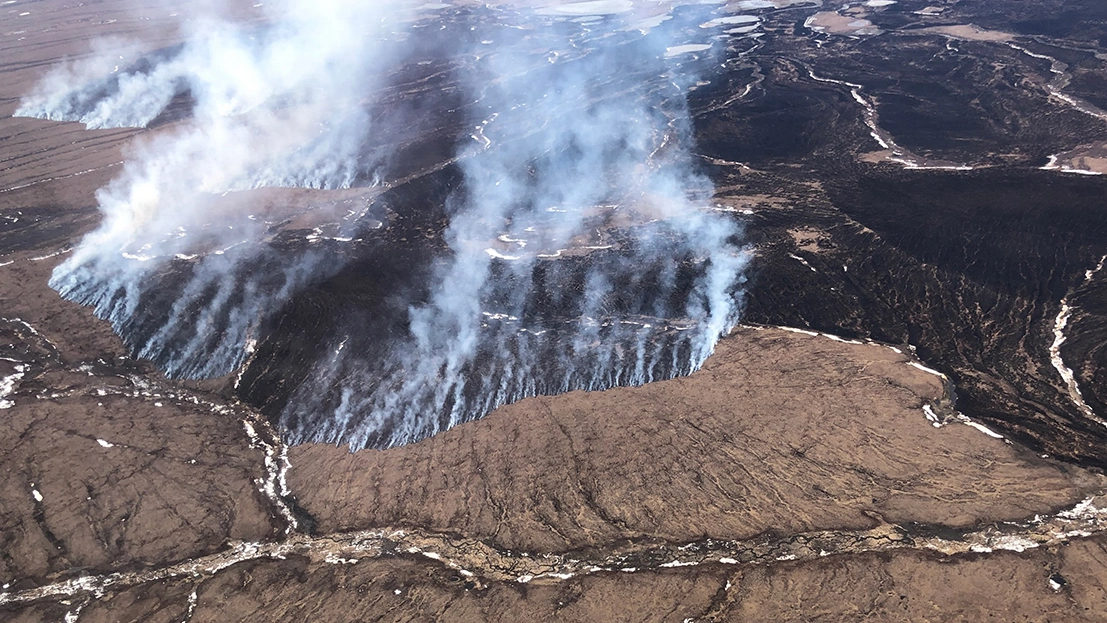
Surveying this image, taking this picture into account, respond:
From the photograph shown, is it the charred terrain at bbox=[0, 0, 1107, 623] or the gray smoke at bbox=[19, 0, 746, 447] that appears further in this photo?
the gray smoke at bbox=[19, 0, 746, 447]

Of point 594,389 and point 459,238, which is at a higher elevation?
point 459,238

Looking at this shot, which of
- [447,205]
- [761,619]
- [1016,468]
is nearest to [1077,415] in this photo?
[1016,468]

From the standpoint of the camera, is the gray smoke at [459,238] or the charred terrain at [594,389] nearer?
the charred terrain at [594,389]

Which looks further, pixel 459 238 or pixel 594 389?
pixel 459 238
